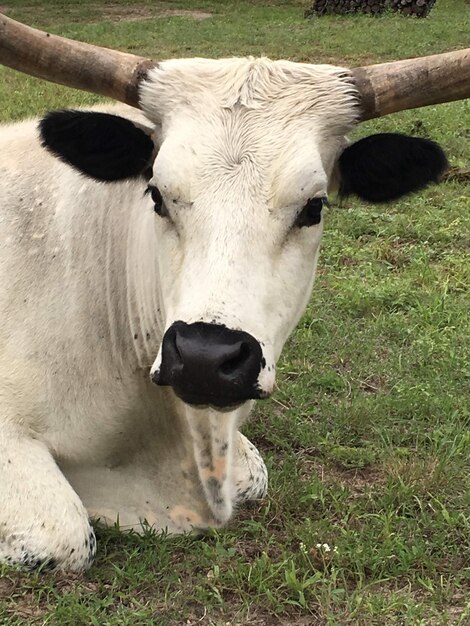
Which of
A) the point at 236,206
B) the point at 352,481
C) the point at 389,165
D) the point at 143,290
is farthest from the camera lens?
the point at 352,481

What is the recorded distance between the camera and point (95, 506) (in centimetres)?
386

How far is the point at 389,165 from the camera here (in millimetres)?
3654

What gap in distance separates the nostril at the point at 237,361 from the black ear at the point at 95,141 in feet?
3.76

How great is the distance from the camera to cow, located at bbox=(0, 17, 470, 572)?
294cm

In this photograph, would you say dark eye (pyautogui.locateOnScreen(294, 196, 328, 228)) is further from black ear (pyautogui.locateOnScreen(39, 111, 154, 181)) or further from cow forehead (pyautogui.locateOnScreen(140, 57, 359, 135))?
black ear (pyautogui.locateOnScreen(39, 111, 154, 181))

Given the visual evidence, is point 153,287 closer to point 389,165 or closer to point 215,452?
point 215,452

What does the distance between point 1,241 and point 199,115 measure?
1.14 metres

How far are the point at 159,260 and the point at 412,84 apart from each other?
116 centimetres

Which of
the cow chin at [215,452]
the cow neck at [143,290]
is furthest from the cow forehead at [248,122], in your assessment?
the cow chin at [215,452]

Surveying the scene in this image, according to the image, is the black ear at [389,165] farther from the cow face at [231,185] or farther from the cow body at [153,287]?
the cow body at [153,287]

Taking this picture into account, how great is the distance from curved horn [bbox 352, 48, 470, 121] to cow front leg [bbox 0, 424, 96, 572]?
5.99ft

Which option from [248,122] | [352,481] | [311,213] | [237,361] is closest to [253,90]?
[248,122]

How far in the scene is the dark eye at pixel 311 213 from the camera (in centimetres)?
315

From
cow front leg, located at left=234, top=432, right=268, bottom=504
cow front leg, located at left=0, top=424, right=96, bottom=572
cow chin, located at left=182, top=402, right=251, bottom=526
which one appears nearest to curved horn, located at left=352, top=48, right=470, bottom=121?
cow chin, located at left=182, top=402, right=251, bottom=526
